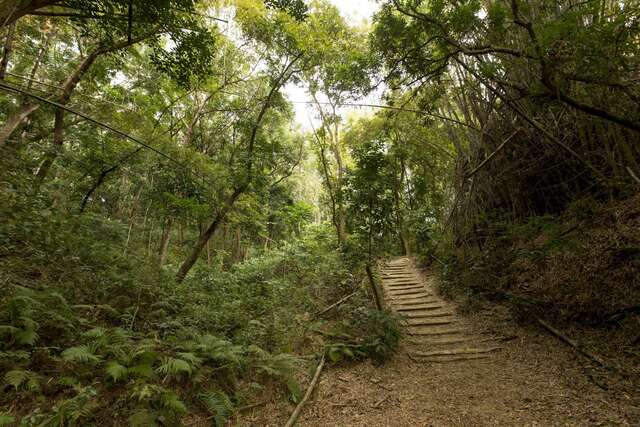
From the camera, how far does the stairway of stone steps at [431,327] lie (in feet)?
13.9

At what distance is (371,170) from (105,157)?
234 inches

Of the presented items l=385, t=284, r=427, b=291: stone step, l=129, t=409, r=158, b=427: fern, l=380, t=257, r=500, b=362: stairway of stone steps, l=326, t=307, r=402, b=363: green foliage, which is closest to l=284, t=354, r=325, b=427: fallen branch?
l=326, t=307, r=402, b=363: green foliage

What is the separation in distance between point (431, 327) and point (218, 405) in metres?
4.08

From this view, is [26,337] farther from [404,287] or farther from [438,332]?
[404,287]

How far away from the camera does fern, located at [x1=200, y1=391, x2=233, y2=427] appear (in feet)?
8.50

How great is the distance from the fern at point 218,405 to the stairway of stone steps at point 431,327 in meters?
2.92

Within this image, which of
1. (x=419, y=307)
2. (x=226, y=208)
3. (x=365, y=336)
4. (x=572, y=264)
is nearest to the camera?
(x=572, y=264)

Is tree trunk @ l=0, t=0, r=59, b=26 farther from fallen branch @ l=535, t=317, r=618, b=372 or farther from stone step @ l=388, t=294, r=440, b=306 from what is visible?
stone step @ l=388, t=294, r=440, b=306

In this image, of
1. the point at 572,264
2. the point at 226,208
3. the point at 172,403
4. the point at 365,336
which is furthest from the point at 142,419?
the point at 572,264

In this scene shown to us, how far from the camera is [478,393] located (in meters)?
3.21

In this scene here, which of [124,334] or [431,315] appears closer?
[124,334]

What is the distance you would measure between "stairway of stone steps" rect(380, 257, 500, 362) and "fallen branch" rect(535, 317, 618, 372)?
0.76 meters

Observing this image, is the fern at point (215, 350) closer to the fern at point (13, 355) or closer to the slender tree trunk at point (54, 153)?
the fern at point (13, 355)

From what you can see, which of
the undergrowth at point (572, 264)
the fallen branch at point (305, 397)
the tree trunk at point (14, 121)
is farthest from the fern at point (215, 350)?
the undergrowth at point (572, 264)
